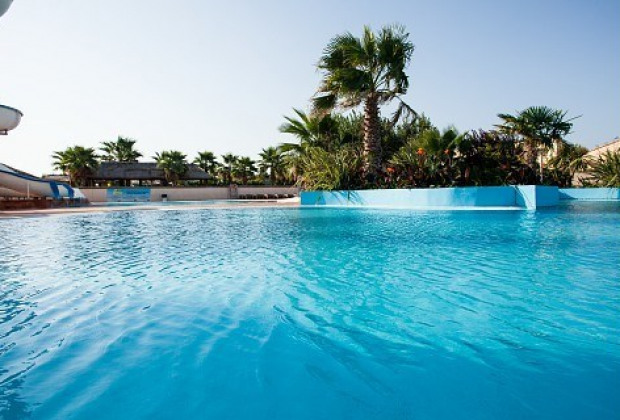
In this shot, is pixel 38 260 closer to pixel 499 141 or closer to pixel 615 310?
pixel 615 310

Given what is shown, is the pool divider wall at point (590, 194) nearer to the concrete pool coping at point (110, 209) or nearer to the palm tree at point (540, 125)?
the palm tree at point (540, 125)

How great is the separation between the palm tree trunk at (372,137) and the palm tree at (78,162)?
33.3 m

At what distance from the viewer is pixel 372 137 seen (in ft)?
65.2

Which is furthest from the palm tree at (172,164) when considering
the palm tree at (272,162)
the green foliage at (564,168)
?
the green foliage at (564,168)

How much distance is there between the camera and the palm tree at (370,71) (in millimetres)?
19016

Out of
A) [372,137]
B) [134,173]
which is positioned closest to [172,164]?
[134,173]

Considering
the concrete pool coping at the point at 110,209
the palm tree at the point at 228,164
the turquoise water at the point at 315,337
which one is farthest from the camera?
the palm tree at the point at 228,164

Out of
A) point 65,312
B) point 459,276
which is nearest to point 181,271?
point 65,312

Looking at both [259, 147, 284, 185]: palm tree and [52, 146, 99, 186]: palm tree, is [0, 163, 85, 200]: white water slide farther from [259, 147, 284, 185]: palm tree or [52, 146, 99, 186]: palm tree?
[259, 147, 284, 185]: palm tree

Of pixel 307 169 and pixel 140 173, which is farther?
pixel 140 173

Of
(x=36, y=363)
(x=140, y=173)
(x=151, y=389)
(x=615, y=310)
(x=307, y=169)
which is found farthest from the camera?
(x=140, y=173)

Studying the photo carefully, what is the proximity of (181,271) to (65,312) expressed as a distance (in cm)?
180

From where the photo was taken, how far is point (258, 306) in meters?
3.76

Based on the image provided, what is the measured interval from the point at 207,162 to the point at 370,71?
35.2 metres
